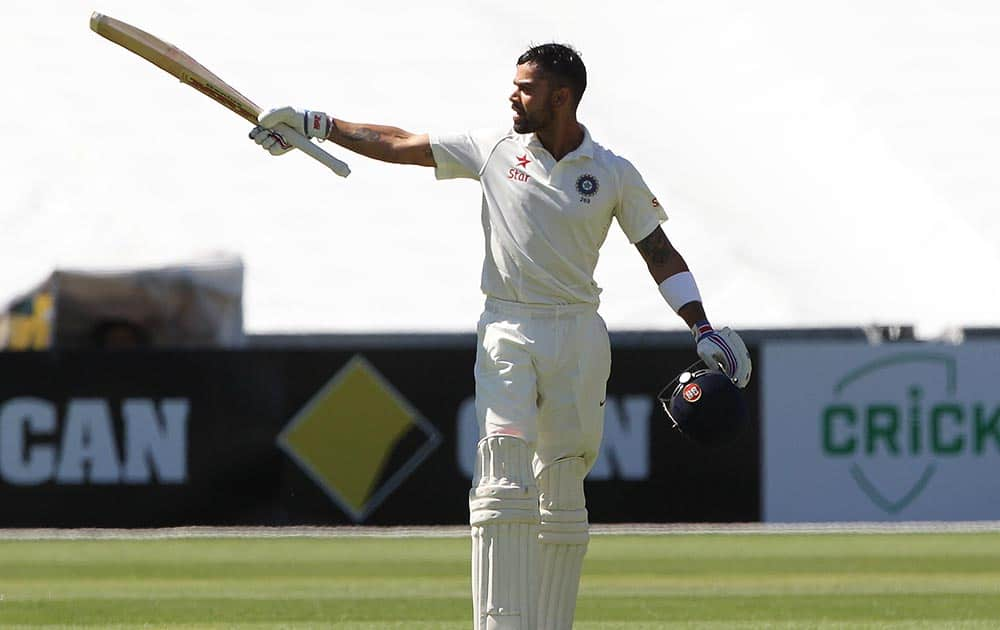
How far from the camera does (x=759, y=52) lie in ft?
68.5

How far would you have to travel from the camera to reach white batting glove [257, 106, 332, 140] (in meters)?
5.95

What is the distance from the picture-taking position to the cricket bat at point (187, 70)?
6.02 meters

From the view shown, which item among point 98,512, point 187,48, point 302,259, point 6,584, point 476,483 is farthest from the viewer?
point 187,48

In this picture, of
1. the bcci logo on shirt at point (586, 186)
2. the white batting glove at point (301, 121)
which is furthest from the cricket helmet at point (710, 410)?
the white batting glove at point (301, 121)

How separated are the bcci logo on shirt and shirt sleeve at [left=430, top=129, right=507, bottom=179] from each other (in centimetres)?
29


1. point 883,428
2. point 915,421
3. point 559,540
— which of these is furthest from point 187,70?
point 915,421

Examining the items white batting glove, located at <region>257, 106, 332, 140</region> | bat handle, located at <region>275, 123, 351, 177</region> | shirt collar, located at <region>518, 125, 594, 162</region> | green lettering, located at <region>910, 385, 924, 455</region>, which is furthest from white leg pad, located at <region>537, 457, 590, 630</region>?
green lettering, located at <region>910, 385, 924, 455</region>

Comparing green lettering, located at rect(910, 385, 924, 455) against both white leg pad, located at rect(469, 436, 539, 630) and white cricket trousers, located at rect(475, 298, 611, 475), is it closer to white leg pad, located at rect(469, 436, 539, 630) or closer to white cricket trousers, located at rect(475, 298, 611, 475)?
white cricket trousers, located at rect(475, 298, 611, 475)

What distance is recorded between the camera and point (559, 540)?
5957 millimetres

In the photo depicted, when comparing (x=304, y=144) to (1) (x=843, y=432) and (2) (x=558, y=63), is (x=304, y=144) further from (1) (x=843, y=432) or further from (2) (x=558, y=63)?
(1) (x=843, y=432)

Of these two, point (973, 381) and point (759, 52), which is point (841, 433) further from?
point (759, 52)

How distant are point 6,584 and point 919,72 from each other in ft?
42.7

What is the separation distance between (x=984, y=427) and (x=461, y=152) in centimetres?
860

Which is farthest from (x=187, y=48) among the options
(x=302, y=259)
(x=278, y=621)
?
(x=278, y=621)
